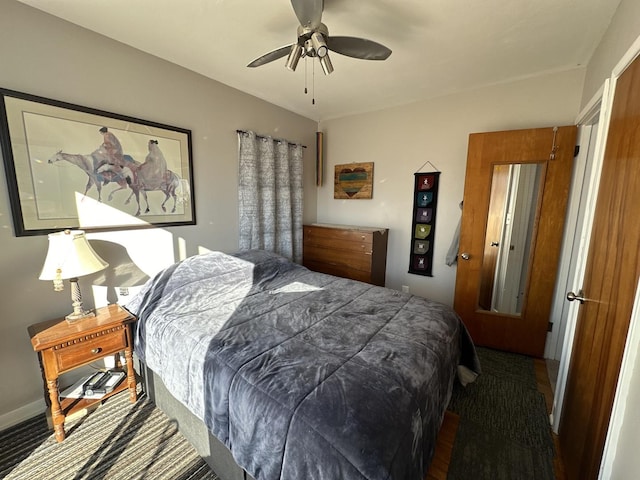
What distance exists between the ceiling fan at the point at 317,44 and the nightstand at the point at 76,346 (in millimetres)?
1959

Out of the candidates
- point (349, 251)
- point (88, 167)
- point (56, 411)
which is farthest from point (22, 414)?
point (349, 251)

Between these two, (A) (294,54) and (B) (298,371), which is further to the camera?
(A) (294,54)

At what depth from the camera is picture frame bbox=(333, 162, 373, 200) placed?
3.51 meters

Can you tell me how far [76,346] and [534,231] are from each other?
357 cm

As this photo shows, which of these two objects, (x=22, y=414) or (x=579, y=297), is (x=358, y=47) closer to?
(x=579, y=297)

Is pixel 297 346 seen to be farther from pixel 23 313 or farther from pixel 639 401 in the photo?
pixel 23 313

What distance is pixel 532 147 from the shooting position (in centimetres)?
229

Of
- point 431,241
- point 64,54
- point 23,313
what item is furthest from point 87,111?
point 431,241

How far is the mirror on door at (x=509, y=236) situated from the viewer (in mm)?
2383

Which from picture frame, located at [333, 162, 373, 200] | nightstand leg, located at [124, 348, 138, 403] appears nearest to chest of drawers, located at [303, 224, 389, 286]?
picture frame, located at [333, 162, 373, 200]

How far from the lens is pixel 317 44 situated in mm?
1428

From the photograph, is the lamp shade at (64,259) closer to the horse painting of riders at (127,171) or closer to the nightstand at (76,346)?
the nightstand at (76,346)

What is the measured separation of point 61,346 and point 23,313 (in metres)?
0.44

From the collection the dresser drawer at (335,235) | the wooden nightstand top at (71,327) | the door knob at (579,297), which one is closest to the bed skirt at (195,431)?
the wooden nightstand top at (71,327)
